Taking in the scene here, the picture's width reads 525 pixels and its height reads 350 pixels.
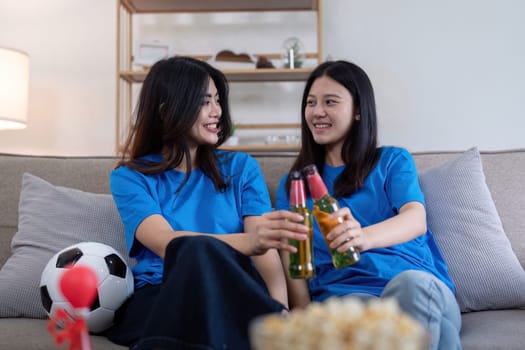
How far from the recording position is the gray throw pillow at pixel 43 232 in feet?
5.18

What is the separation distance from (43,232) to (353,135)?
0.89 metres

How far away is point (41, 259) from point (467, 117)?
2175 millimetres

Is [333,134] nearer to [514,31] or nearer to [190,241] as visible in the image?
[190,241]

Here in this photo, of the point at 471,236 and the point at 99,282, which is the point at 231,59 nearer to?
the point at 471,236

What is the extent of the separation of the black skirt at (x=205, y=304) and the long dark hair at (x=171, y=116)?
22.7 inches

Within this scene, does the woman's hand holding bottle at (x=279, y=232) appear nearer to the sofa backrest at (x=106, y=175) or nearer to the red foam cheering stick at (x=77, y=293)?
the red foam cheering stick at (x=77, y=293)

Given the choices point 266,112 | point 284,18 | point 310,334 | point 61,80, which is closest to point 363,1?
point 284,18

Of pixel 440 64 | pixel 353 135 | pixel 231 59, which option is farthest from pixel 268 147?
pixel 353 135

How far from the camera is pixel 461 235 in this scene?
1646 mm

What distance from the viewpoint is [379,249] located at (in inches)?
59.5

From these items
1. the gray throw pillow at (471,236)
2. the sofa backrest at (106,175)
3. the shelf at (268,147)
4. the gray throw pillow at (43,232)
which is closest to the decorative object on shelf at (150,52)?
the shelf at (268,147)

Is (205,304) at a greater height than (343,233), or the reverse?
(343,233)

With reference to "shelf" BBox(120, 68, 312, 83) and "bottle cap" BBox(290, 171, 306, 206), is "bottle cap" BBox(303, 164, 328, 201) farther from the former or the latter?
"shelf" BBox(120, 68, 312, 83)

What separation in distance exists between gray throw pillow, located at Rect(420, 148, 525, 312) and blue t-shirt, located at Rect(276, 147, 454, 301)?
0.17ft
